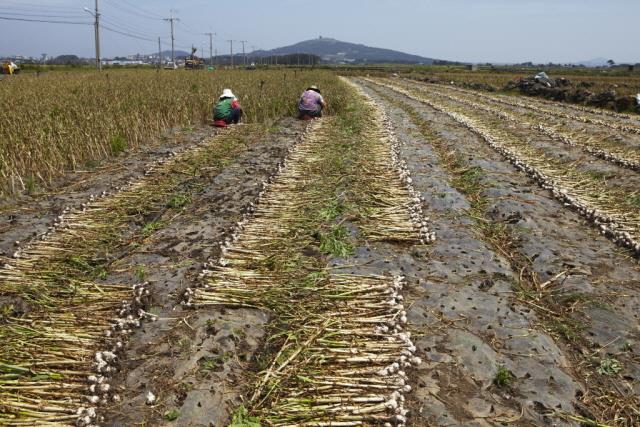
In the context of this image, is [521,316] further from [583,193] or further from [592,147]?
[592,147]

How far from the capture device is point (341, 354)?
12.9 ft

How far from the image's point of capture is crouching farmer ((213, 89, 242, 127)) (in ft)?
51.1

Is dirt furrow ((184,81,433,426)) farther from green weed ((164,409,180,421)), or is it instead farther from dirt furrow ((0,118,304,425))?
dirt furrow ((0,118,304,425))

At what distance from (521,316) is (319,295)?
204 centimetres

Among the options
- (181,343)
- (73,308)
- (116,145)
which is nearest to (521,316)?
(181,343)

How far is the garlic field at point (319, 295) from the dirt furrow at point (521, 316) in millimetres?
23

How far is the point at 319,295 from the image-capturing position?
15.9 ft

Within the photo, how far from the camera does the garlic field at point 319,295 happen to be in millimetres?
3455

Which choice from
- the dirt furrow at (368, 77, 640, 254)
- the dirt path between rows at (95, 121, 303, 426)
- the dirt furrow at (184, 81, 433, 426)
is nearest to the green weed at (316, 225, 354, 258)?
the dirt furrow at (184, 81, 433, 426)

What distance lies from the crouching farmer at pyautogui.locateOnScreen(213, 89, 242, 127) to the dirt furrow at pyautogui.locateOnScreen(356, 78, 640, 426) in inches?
371

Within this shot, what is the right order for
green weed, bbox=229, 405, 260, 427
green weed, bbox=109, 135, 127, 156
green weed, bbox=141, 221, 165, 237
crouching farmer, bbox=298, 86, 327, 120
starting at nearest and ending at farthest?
green weed, bbox=229, 405, 260, 427 → green weed, bbox=141, 221, 165, 237 → green weed, bbox=109, 135, 127, 156 → crouching farmer, bbox=298, 86, 327, 120

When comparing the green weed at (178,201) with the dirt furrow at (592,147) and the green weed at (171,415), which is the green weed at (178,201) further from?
the dirt furrow at (592,147)

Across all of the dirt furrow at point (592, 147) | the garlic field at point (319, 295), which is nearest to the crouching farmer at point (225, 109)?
the garlic field at point (319, 295)

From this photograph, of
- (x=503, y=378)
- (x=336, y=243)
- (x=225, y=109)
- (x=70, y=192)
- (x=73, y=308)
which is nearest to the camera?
(x=503, y=378)
